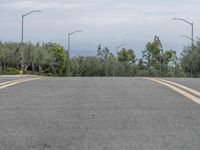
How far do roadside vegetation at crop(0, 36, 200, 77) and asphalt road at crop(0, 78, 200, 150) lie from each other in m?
72.8

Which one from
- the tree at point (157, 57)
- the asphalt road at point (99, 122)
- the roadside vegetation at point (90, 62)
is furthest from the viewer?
the tree at point (157, 57)

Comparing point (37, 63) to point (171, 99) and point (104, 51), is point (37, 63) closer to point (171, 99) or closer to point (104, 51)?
point (104, 51)

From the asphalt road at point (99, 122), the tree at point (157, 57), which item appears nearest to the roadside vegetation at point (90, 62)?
the tree at point (157, 57)

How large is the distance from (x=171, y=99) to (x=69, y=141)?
206 inches

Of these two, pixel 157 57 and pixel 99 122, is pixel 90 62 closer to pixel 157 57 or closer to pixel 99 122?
pixel 157 57

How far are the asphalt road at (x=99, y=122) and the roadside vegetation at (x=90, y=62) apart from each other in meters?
72.8

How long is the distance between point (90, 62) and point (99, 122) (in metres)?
96.0

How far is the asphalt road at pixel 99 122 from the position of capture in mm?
7586

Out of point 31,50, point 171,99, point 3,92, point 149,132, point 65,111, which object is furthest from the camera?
point 31,50

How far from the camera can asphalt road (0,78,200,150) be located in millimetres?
7586

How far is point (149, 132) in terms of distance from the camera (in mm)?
8312

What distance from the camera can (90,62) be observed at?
4136 inches

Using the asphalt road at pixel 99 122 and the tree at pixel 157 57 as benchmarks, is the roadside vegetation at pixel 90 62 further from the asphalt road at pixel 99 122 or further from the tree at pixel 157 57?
the asphalt road at pixel 99 122

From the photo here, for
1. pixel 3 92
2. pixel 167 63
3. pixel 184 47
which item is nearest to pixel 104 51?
pixel 167 63
